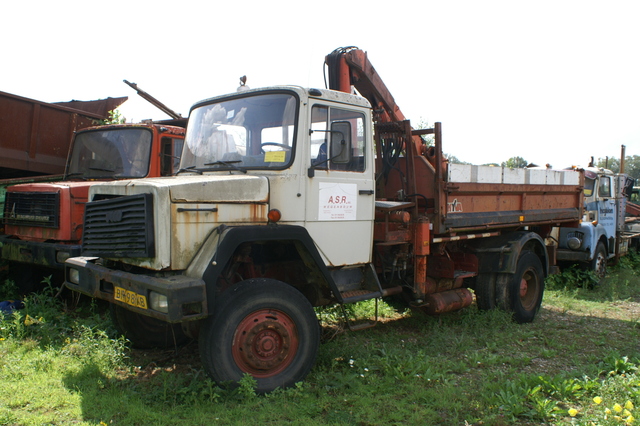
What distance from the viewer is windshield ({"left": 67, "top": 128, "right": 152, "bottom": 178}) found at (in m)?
6.92

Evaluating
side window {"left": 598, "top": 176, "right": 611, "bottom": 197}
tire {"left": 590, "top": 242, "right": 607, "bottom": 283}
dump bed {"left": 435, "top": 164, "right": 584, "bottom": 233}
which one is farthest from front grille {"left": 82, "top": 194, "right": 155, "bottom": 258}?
side window {"left": 598, "top": 176, "right": 611, "bottom": 197}

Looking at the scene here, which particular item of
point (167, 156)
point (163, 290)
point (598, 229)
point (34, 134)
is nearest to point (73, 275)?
point (163, 290)

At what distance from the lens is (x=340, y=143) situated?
4.70m

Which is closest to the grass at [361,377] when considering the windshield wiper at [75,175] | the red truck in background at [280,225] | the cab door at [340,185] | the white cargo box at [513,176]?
the red truck in background at [280,225]

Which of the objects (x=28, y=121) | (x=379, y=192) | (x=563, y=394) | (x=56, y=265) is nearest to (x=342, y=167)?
(x=379, y=192)

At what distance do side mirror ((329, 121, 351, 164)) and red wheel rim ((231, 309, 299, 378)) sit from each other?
1437mm

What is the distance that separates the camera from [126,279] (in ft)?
13.4

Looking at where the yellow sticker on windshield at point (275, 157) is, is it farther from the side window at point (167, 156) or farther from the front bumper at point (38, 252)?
the front bumper at point (38, 252)

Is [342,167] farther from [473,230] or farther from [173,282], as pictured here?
[473,230]

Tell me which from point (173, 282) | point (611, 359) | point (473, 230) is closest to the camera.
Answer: point (173, 282)

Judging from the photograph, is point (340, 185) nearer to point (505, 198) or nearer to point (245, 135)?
point (245, 135)

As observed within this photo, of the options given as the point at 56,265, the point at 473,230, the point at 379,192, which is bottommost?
the point at 56,265

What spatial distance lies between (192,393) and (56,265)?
9.60ft

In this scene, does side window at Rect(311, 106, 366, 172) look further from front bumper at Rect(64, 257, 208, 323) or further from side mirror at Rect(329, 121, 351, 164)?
front bumper at Rect(64, 257, 208, 323)
